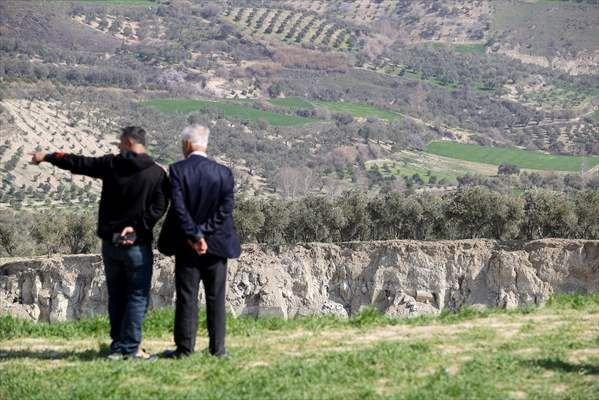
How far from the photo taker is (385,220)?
187 ft

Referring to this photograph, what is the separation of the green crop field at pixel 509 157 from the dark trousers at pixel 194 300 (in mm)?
109306

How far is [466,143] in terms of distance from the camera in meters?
148

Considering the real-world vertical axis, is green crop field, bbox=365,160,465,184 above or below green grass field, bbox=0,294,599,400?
above

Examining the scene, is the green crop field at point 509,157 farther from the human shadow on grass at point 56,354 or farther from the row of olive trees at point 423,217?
the human shadow on grass at point 56,354

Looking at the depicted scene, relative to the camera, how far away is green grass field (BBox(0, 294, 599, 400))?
32.1 feet

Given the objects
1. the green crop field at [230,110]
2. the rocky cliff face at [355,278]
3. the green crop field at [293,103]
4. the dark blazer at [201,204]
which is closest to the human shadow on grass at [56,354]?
the dark blazer at [201,204]

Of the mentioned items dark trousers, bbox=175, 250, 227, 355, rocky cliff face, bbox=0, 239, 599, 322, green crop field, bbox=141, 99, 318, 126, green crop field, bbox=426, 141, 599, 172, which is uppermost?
green crop field, bbox=141, 99, 318, 126

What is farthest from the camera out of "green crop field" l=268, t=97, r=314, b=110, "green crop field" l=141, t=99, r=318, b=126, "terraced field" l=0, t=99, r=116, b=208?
"green crop field" l=268, t=97, r=314, b=110

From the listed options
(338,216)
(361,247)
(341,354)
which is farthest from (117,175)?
(338,216)

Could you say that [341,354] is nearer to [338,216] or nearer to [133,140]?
[133,140]

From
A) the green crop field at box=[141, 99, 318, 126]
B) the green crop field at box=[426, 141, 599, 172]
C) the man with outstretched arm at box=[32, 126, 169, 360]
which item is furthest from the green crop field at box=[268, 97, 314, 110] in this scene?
→ the man with outstretched arm at box=[32, 126, 169, 360]

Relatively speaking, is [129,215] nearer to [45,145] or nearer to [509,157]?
[45,145]

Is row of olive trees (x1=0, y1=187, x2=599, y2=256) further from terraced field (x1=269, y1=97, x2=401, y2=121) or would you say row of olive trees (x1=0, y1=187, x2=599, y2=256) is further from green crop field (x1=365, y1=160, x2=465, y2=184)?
terraced field (x1=269, y1=97, x2=401, y2=121)

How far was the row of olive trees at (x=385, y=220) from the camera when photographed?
53.1m
